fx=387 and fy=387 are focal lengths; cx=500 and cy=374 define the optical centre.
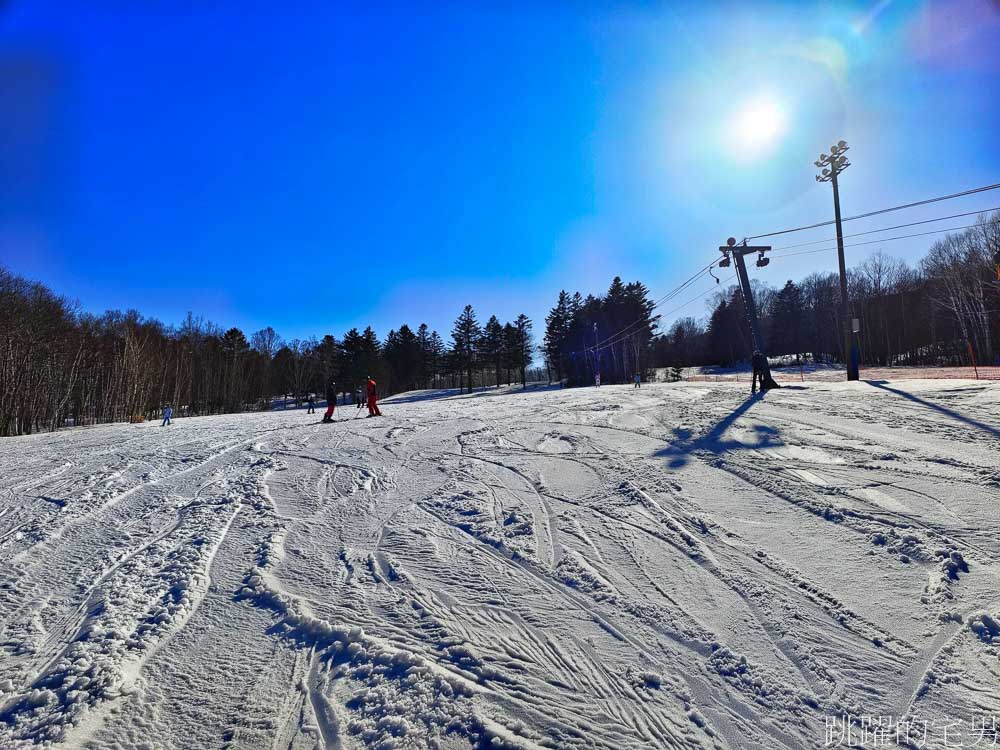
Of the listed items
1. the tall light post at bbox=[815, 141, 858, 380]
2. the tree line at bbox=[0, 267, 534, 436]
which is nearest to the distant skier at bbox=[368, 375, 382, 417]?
the tree line at bbox=[0, 267, 534, 436]

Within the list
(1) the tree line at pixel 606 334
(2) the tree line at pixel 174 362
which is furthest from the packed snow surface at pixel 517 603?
(1) the tree line at pixel 606 334

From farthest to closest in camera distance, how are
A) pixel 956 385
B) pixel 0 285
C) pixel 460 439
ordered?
pixel 0 285, pixel 956 385, pixel 460 439

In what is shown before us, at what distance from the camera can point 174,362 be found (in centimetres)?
3834

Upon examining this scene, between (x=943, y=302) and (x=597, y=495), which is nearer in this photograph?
(x=597, y=495)

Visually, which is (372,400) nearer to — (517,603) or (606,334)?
(517,603)

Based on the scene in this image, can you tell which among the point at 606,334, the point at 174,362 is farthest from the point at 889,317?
the point at 174,362

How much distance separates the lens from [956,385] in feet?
31.7

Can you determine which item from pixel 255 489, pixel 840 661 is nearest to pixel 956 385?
pixel 840 661

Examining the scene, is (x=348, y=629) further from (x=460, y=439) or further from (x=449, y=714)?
(x=460, y=439)

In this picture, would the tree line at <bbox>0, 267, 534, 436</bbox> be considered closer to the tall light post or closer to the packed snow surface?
the packed snow surface

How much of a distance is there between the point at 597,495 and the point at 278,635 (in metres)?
3.56

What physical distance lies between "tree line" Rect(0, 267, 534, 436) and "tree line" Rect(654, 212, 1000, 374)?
30647 millimetres

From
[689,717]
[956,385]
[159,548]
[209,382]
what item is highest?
[209,382]

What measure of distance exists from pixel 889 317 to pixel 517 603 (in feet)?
213
